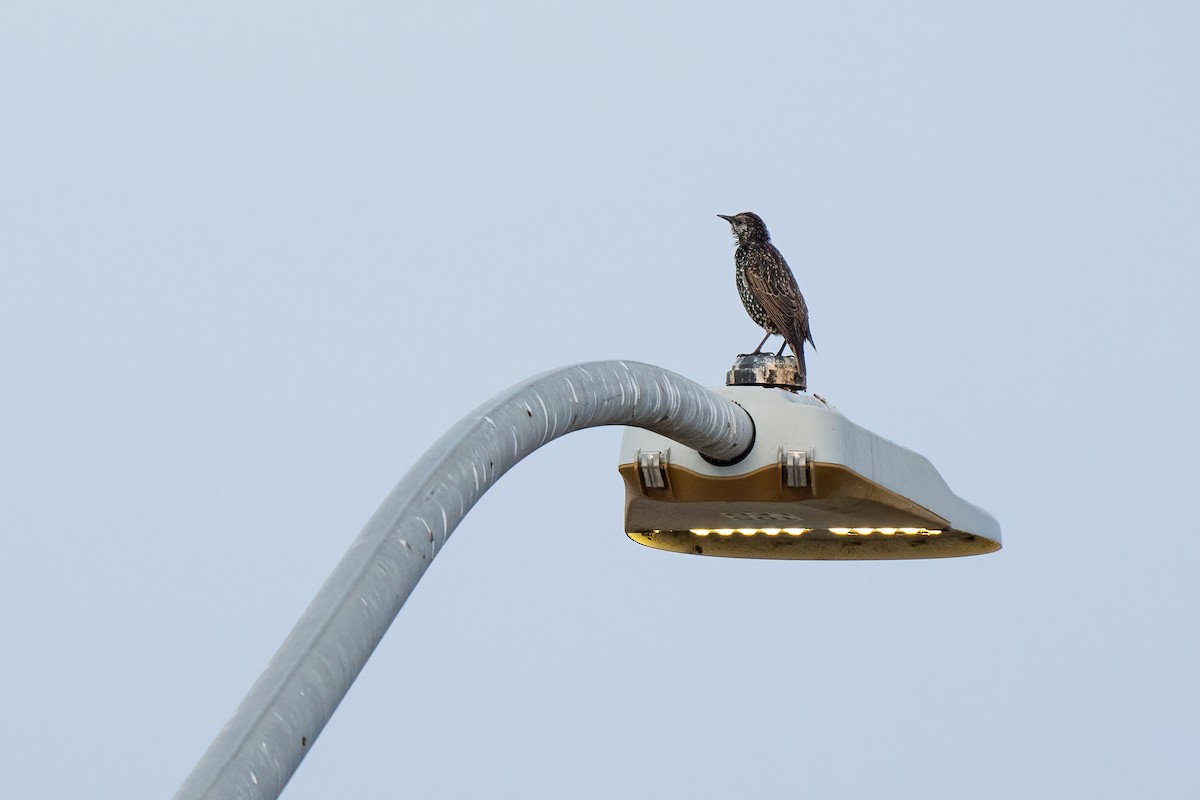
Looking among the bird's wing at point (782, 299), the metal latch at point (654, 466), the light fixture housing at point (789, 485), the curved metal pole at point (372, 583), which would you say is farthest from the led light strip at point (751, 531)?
the curved metal pole at point (372, 583)

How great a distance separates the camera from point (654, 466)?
1.57 m

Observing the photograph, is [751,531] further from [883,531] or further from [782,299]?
[782,299]

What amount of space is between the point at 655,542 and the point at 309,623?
3.20 feet

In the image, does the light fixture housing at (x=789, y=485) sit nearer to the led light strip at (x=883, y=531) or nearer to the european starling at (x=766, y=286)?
the led light strip at (x=883, y=531)

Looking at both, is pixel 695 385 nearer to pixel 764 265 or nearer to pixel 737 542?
pixel 737 542

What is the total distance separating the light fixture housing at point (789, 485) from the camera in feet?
5.08

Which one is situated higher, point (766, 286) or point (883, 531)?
point (766, 286)

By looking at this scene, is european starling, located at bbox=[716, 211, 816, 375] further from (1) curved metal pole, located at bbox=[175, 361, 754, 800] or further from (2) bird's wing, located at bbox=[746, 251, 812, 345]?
(1) curved metal pole, located at bbox=[175, 361, 754, 800]

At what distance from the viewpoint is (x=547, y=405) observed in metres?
1.10

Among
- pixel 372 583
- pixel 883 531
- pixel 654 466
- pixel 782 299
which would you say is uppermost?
pixel 782 299

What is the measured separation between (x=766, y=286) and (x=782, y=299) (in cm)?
3

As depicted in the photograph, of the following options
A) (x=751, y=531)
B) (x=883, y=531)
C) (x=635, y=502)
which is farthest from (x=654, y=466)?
(x=883, y=531)

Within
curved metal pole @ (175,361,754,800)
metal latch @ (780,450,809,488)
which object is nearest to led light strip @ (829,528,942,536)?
metal latch @ (780,450,809,488)

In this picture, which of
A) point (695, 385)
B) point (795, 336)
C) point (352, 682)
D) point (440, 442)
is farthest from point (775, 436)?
point (352, 682)
